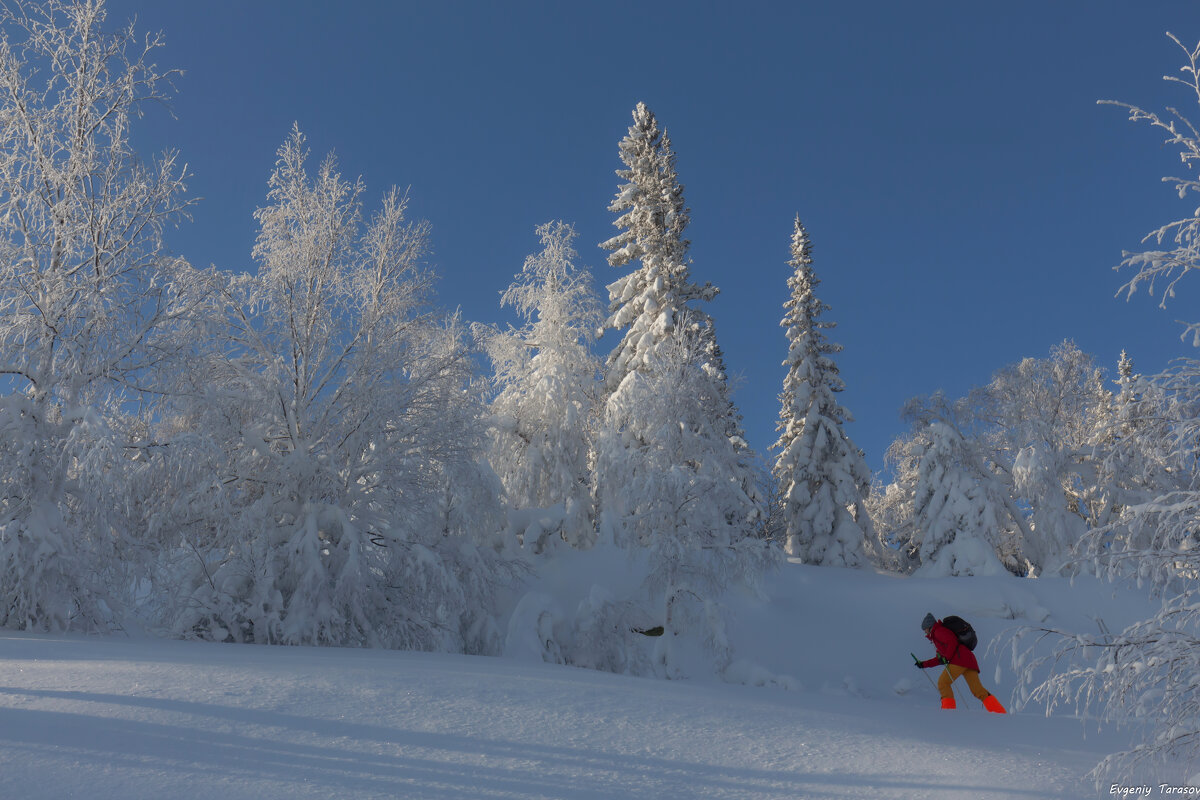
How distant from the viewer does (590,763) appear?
15.3 feet

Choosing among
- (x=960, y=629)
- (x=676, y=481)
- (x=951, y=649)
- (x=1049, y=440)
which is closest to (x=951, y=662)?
(x=951, y=649)

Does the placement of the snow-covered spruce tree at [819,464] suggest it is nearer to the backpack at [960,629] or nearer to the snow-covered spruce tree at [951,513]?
the snow-covered spruce tree at [951,513]

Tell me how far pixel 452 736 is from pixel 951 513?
905 inches

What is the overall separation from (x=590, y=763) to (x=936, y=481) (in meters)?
23.0

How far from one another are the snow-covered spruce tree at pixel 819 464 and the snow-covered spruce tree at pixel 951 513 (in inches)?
77.4

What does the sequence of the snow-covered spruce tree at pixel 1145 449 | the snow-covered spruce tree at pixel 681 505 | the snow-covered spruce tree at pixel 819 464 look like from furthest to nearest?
1. the snow-covered spruce tree at pixel 819 464
2. the snow-covered spruce tree at pixel 681 505
3. the snow-covered spruce tree at pixel 1145 449

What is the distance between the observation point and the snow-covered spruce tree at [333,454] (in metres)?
12.4

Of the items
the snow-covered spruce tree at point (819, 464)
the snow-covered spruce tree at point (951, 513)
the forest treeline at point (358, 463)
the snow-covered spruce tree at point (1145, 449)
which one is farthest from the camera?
the snow-covered spruce tree at point (819, 464)

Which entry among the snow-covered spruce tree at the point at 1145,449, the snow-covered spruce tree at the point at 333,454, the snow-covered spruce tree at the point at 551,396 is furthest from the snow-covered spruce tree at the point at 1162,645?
the snow-covered spruce tree at the point at 551,396

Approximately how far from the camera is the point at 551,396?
24.1 metres

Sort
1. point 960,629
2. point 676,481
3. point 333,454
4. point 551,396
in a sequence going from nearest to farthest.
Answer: point 960,629, point 333,454, point 676,481, point 551,396

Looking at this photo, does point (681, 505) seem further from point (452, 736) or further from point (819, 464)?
point (452, 736)

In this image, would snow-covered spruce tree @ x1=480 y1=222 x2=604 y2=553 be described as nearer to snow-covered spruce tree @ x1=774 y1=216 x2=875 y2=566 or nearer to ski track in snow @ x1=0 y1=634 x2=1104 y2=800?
snow-covered spruce tree @ x1=774 y1=216 x2=875 y2=566

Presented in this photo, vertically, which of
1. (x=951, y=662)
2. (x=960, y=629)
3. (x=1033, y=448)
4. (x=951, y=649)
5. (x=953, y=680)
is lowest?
(x=953, y=680)
